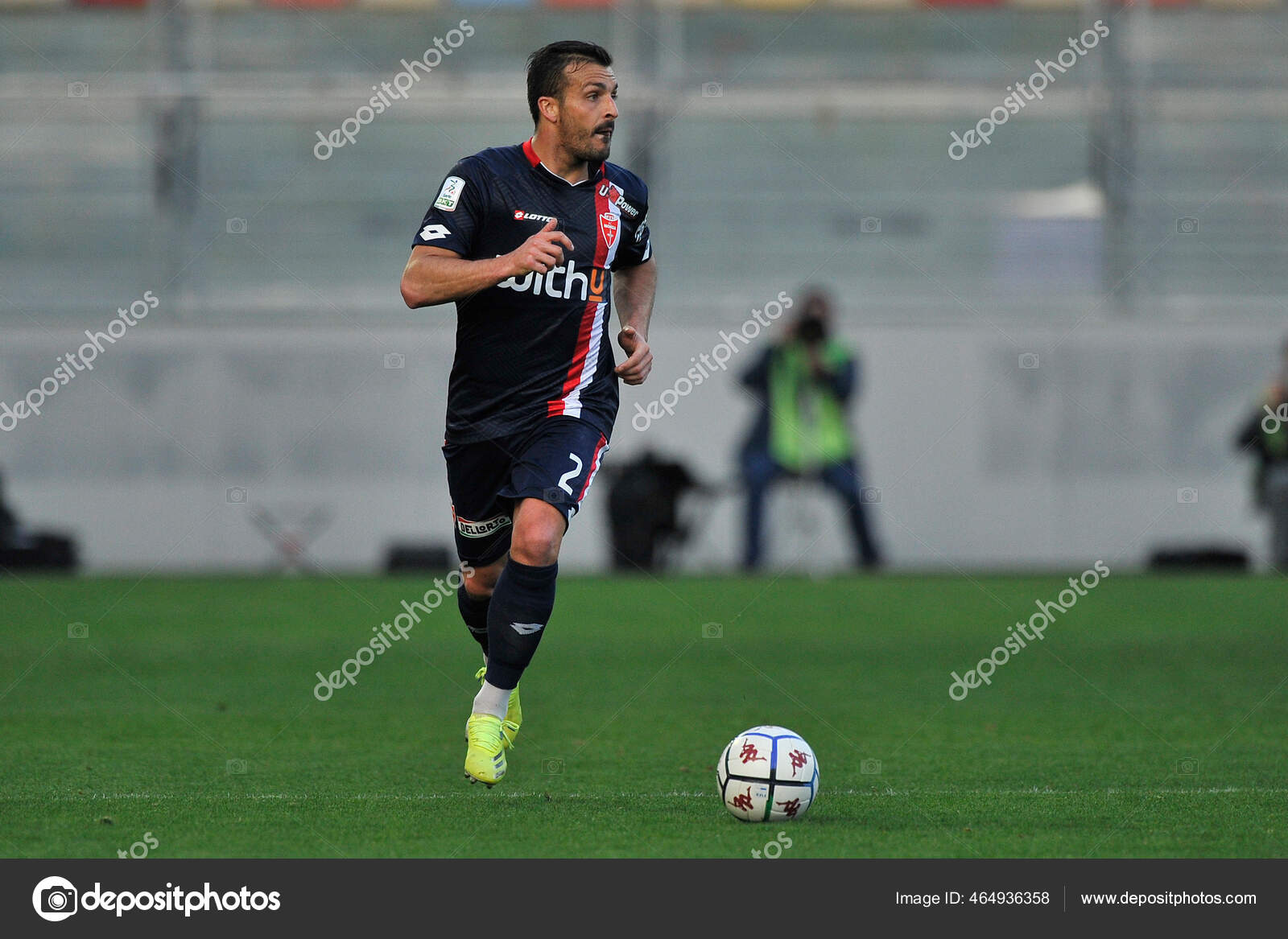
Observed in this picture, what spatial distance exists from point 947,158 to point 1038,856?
54.3ft

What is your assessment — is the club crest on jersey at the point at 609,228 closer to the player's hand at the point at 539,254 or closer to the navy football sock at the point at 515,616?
the player's hand at the point at 539,254

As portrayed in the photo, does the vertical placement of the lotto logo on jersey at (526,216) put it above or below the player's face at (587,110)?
below

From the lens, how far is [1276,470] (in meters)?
16.9

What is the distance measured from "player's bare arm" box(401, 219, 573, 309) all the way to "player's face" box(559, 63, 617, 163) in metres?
0.37

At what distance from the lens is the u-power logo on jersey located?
602 centimetres

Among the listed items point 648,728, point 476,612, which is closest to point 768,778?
point 476,612

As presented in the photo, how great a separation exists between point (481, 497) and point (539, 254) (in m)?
1.14

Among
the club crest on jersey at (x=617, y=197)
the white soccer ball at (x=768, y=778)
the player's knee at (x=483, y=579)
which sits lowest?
the white soccer ball at (x=768, y=778)

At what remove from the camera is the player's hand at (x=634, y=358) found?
238 inches

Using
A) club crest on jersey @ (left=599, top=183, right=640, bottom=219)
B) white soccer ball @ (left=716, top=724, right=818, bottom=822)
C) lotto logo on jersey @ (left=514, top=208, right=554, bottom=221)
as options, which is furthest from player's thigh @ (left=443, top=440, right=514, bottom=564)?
white soccer ball @ (left=716, top=724, right=818, bottom=822)

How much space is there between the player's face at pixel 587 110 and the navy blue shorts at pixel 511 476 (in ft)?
3.06

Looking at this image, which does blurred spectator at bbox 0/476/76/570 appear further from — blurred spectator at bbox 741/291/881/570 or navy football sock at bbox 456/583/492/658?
navy football sock at bbox 456/583/492/658

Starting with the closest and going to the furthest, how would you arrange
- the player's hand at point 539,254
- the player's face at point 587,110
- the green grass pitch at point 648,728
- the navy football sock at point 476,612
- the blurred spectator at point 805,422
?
the green grass pitch at point 648,728, the player's hand at point 539,254, the player's face at point 587,110, the navy football sock at point 476,612, the blurred spectator at point 805,422
